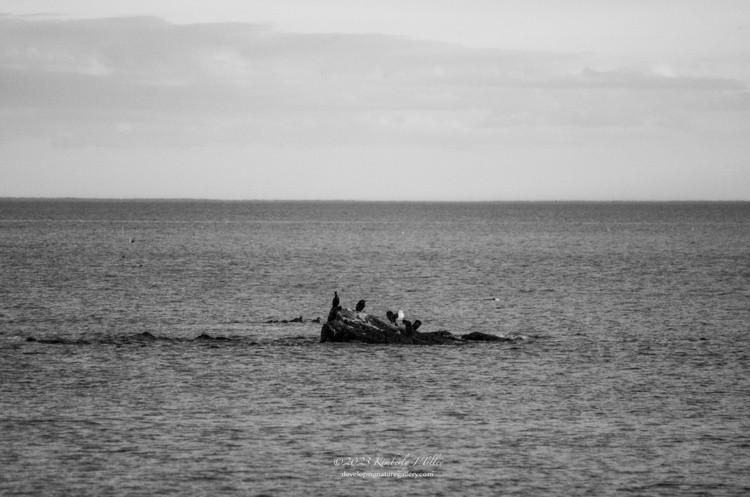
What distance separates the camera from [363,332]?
45219 millimetres

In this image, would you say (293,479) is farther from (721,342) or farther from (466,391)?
(721,342)

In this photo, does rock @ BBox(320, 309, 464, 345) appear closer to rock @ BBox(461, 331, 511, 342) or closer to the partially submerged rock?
the partially submerged rock

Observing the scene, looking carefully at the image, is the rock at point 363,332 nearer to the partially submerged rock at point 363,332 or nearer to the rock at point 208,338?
the partially submerged rock at point 363,332

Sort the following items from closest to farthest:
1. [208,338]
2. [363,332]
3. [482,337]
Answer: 1. [363,332]
2. [208,338]
3. [482,337]

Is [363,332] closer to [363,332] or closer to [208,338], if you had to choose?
[363,332]

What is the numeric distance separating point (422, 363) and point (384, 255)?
82.1m

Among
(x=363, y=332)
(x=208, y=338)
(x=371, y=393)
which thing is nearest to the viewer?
(x=371, y=393)

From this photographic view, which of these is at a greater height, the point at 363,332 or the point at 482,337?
the point at 363,332

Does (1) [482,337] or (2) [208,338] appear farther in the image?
(1) [482,337]

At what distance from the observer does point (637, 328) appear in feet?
172

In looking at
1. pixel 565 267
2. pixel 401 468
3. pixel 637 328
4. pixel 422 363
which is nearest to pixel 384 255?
pixel 565 267

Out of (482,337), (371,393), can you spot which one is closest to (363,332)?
(482,337)

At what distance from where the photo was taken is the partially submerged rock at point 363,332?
1769 inches

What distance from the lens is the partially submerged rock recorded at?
147ft
